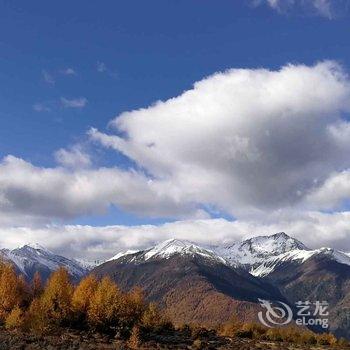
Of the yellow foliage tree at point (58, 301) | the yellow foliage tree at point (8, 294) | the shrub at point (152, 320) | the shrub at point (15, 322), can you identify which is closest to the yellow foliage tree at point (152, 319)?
the shrub at point (152, 320)

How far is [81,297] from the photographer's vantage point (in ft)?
312

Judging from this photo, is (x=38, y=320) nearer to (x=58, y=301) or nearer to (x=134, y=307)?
(x=58, y=301)

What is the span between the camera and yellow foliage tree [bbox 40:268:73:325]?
288 ft

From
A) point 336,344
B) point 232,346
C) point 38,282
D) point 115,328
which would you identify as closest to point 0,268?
point 38,282

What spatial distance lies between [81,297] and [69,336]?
58.3 ft

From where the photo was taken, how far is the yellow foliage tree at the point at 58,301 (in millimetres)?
87875

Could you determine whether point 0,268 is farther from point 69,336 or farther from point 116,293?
point 69,336

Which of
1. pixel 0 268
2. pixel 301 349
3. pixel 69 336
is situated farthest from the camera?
pixel 0 268

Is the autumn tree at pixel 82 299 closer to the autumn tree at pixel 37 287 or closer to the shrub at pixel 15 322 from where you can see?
the shrub at pixel 15 322

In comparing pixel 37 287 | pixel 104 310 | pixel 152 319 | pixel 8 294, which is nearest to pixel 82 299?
pixel 104 310

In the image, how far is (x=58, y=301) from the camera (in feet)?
297

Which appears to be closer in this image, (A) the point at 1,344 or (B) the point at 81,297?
(A) the point at 1,344

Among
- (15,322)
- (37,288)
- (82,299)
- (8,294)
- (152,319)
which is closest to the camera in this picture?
(15,322)

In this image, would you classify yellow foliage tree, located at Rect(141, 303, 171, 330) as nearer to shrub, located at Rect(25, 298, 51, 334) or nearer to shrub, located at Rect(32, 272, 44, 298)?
shrub, located at Rect(25, 298, 51, 334)
